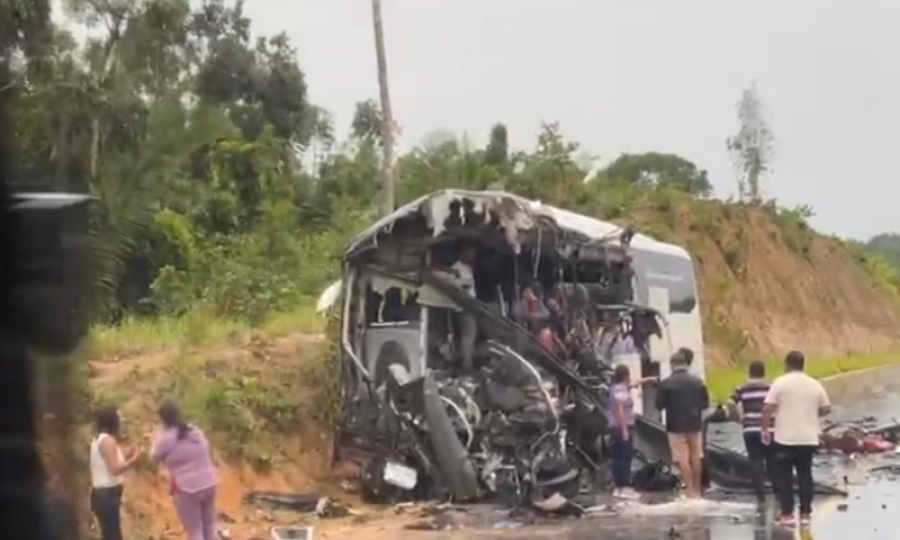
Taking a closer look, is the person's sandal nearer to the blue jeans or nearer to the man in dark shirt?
the man in dark shirt

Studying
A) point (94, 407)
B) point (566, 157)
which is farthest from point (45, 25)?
point (566, 157)

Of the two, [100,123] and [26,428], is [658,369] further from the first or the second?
[26,428]

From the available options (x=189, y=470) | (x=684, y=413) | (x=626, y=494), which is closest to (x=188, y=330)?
(x=626, y=494)

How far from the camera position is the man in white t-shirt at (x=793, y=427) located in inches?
581

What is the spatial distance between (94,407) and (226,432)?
414 cm

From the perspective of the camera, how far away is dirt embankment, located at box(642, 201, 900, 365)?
2347 inches

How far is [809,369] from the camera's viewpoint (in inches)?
2175

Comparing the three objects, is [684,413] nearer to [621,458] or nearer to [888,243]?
[621,458]

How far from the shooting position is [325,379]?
2119 cm

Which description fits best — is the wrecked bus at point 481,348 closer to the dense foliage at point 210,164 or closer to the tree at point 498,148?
the dense foliage at point 210,164

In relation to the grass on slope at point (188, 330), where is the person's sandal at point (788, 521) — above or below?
below

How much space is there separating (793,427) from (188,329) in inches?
382

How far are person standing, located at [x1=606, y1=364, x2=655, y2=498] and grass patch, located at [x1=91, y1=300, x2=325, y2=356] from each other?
530 cm

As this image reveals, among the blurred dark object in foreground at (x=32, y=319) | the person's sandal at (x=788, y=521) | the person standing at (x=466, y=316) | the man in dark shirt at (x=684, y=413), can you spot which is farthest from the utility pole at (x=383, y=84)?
the blurred dark object in foreground at (x=32, y=319)
